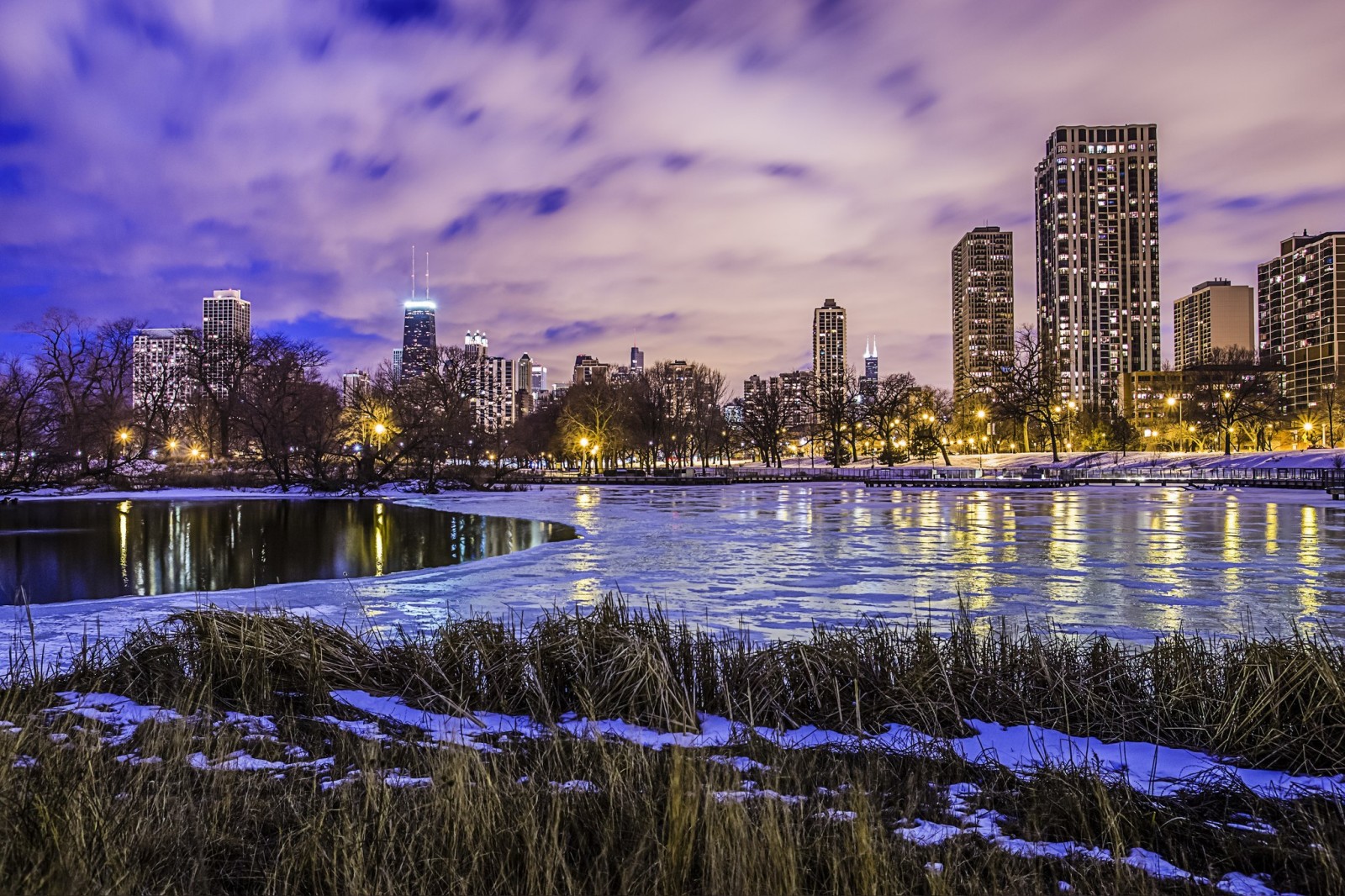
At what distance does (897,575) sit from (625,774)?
10666mm

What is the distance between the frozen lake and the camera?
34.6ft

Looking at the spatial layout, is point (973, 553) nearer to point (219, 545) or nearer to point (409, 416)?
point (219, 545)

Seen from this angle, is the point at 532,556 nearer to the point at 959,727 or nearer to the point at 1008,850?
the point at 959,727

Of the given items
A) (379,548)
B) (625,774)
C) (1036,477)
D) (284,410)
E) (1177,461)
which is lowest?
(1036,477)

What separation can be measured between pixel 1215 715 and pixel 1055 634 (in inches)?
137

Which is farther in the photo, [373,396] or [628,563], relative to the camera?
[373,396]

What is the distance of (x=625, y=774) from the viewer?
4273mm

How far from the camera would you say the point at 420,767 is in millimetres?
4660

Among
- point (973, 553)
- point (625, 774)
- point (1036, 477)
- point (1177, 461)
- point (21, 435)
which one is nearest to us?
point (625, 774)

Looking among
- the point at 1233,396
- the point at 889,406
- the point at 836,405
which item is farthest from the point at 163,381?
the point at 1233,396

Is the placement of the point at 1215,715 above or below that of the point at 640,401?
below

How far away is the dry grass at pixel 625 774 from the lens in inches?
127

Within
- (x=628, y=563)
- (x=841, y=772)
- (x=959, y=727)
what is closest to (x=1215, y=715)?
(x=959, y=727)

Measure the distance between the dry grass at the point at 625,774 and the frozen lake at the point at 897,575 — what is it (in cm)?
207
